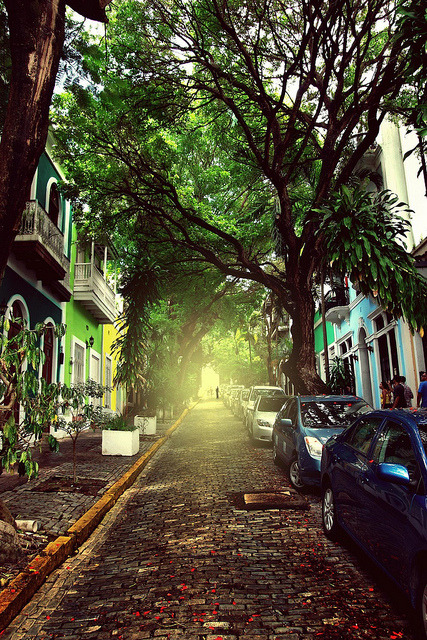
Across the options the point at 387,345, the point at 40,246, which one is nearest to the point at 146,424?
the point at 40,246

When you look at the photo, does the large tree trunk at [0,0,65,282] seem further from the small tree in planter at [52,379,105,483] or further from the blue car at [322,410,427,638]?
the blue car at [322,410,427,638]

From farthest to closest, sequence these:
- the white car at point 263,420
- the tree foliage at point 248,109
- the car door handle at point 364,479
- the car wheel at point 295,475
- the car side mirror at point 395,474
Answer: the white car at point 263,420, the tree foliage at point 248,109, the car wheel at point 295,475, the car door handle at point 364,479, the car side mirror at point 395,474

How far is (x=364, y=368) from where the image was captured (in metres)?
20.0

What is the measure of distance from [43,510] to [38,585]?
7.07 ft

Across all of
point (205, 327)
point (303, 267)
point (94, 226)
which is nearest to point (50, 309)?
point (94, 226)

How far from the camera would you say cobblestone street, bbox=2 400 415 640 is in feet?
11.0

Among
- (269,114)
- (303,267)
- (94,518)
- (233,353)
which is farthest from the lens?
(233,353)

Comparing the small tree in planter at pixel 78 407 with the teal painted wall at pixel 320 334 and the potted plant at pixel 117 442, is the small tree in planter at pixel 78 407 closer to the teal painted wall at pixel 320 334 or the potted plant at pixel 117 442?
the potted plant at pixel 117 442

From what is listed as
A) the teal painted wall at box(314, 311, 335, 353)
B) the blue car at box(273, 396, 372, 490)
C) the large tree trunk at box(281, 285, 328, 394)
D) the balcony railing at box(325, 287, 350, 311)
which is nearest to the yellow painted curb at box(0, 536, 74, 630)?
the blue car at box(273, 396, 372, 490)

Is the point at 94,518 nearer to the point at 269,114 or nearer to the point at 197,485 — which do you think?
the point at 197,485

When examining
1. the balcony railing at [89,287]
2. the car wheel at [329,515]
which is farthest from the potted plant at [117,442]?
the car wheel at [329,515]

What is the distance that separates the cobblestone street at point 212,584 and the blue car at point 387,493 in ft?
1.19

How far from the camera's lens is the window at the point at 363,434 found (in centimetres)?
443

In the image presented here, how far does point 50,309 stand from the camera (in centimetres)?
1449
